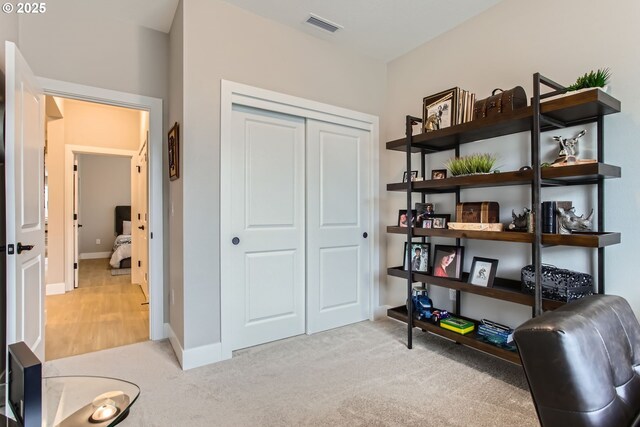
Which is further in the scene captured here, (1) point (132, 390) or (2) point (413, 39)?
(2) point (413, 39)

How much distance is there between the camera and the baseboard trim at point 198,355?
2.31m

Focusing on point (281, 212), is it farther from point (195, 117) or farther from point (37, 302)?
point (37, 302)

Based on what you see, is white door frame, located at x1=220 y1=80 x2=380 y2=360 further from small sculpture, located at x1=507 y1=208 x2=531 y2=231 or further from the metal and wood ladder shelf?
small sculpture, located at x1=507 y1=208 x2=531 y2=231

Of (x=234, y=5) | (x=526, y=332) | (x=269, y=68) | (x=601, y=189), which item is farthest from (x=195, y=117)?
(x=601, y=189)

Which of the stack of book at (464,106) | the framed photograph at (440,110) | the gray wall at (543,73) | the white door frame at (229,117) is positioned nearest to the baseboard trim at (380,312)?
the gray wall at (543,73)

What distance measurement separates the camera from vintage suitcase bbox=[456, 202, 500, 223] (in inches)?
88.9

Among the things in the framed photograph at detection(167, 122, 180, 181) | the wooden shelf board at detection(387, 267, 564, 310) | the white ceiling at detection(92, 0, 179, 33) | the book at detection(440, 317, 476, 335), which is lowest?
the book at detection(440, 317, 476, 335)

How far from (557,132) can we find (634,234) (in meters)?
0.75

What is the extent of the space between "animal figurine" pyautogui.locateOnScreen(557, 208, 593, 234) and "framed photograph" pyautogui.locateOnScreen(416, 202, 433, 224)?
95 centimetres

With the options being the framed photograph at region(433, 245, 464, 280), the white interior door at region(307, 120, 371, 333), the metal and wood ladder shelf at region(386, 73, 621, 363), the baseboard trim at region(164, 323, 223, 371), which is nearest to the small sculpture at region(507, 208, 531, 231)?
the metal and wood ladder shelf at region(386, 73, 621, 363)

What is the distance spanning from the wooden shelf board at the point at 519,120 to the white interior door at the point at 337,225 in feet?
1.88

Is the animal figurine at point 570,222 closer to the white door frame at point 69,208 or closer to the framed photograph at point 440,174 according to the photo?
the framed photograph at point 440,174

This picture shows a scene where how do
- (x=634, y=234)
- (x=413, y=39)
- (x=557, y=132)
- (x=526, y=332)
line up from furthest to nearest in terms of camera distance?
(x=413, y=39), (x=557, y=132), (x=634, y=234), (x=526, y=332)

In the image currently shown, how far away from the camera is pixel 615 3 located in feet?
6.23
